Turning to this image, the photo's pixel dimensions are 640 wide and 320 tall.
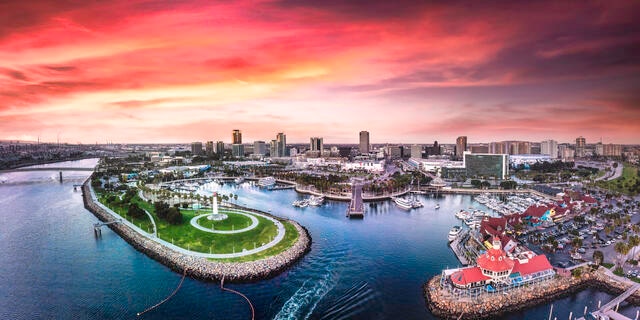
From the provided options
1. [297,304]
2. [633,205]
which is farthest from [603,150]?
[297,304]

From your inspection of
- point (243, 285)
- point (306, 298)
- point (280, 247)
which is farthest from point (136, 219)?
point (306, 298)

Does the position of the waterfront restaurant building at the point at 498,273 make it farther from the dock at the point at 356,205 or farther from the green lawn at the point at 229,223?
the dock at the point at 356,205

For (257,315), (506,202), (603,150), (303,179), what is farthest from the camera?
(603,150)

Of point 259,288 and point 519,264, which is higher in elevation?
point 519,264

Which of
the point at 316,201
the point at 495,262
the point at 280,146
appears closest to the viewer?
the point at 495,262

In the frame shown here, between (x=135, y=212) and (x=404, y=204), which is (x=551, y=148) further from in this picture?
(x=135, y=212)

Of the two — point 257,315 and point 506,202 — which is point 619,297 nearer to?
point 257,315

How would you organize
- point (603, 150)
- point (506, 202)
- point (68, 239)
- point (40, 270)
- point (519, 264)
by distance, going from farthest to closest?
point (603, 150), point (506, 202), point (68, 239), point (40, 270), point (519, 264)

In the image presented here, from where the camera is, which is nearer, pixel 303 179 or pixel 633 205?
pixel 633 205
